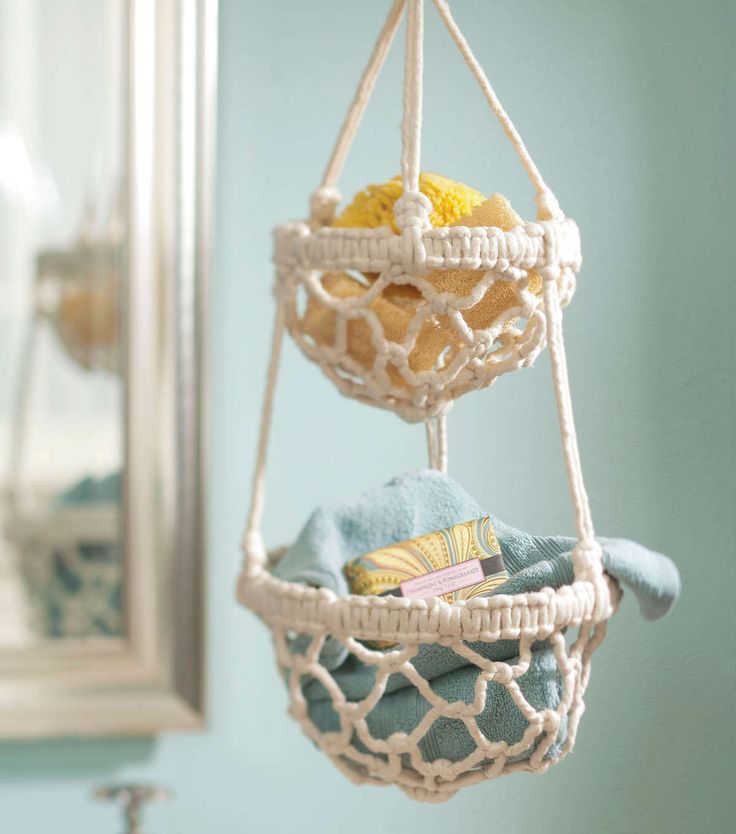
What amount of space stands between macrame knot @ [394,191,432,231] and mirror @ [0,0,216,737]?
41 cm

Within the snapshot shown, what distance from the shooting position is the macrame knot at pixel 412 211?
1.99 ft

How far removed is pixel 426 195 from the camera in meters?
0.65

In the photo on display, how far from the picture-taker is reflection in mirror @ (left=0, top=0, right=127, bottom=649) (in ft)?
3.18

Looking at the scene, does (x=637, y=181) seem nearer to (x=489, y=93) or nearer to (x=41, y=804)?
(x=489, y=93)

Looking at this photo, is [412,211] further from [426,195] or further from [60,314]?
[60,314]

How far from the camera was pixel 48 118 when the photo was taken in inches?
38.3

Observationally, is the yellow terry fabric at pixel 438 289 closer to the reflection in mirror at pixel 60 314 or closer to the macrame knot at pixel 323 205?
the macrame knot at pixel 323 205

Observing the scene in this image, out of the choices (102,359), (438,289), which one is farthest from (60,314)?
(438,289)

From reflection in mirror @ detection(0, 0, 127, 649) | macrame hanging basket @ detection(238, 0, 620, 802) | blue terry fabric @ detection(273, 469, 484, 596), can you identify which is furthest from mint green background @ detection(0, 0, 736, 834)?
reflection in mirror @ detection(0, 0, 127, 649)

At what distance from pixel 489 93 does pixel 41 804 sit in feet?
2.44

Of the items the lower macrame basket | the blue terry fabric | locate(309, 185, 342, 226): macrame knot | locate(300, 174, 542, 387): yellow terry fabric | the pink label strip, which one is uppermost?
locate(309, 185, 342, 226): macrame knot

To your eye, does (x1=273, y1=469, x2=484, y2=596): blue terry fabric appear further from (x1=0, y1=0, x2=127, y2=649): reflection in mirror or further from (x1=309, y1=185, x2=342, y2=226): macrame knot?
(x1=0, y1=0, x2=127, y2=649): reflection in mirror

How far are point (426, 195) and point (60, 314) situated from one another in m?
0.46

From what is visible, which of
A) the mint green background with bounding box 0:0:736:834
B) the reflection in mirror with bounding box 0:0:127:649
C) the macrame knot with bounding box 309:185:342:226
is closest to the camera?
the macrame knot with bounding box 309:185:342:226
